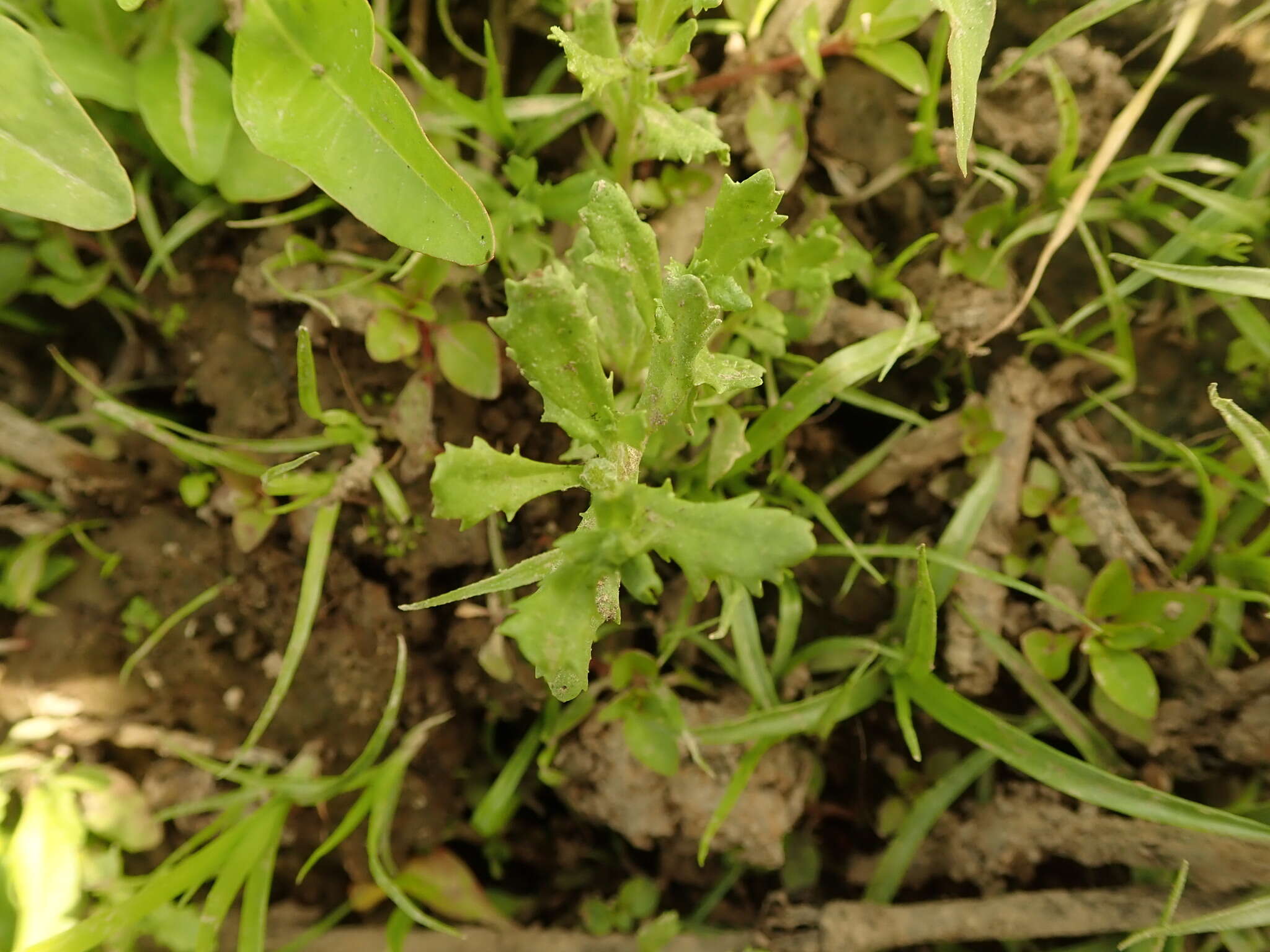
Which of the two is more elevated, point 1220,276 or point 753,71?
point 753,71

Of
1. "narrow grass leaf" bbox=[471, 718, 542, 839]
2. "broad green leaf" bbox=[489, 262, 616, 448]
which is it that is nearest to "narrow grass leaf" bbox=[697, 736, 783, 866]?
"narrow grass leaf" bbox=[471, 718, 542, 839]

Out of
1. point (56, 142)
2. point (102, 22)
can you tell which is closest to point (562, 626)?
point (56, 142)

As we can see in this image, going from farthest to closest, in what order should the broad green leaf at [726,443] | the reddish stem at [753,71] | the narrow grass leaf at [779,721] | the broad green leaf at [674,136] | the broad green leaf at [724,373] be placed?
the reddish stem at [753,71] → the narrow grass leaf at [779,721] → the broad green leaf at [726,443] → the broad green leaf at [674,136] → the broad green leaf at [724,373]

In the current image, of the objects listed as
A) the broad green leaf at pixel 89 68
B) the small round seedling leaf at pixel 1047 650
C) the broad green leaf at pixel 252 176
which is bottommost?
the small round seedling leaf at pixel 1047 650

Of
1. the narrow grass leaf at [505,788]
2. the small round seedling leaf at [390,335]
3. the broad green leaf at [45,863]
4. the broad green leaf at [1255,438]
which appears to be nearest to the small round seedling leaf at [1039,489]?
the broad green leaf at [1255,438]

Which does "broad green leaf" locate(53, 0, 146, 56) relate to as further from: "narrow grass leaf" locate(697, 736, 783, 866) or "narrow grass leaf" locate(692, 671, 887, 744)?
"narrow grass leaf" locate(697, 736, 783, 866)

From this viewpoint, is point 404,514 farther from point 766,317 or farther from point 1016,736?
point 1016,736

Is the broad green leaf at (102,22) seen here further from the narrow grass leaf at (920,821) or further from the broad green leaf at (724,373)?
the narrow grass leaf at (920,821)

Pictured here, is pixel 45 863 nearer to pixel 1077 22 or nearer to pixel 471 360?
pixel 471 360
